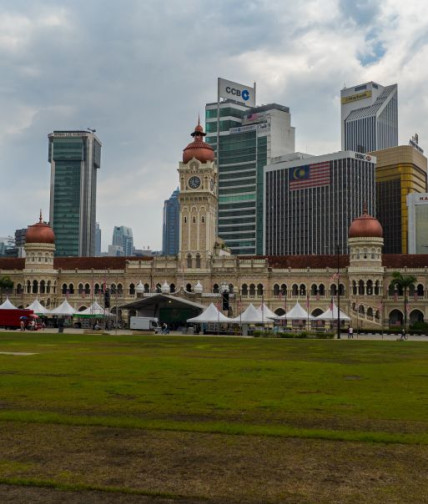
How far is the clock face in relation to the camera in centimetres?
11212

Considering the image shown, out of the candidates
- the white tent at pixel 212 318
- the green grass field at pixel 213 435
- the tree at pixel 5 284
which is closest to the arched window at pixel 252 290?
the white tent at pixel 212 318

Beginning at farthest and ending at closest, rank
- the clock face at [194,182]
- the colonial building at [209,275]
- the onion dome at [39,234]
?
the onion dome at [39,234] < the clock face at [194,182] < the colonial building at [209,275]

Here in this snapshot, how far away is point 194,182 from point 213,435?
317 ft

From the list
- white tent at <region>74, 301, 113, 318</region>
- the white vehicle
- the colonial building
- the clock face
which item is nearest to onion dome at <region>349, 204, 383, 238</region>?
the colonial building

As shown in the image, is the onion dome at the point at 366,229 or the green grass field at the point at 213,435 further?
the onion dome at the point at 366,229

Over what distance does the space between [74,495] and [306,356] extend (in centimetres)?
3269

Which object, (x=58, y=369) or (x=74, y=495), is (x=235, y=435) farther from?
(x=58, y=369)

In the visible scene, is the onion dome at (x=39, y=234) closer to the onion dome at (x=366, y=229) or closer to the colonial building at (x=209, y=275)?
the colonial building at (x=209, y=275)

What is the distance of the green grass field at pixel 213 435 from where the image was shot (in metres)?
13.0

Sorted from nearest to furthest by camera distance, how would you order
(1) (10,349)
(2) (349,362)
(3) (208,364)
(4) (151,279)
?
(3) (208,364)
(2) (349,362)
(1) (10,349)
(4) (151,279)

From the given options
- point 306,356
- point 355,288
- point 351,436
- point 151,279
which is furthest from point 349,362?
point 151,279

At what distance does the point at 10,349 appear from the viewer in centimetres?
4681

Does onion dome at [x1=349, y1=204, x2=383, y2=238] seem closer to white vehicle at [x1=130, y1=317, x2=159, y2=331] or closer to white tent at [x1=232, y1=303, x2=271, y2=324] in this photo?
white tent at [x1=232, y1=303, x2=271, y2=324]

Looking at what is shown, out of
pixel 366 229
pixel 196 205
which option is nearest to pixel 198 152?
pixel 196 205
